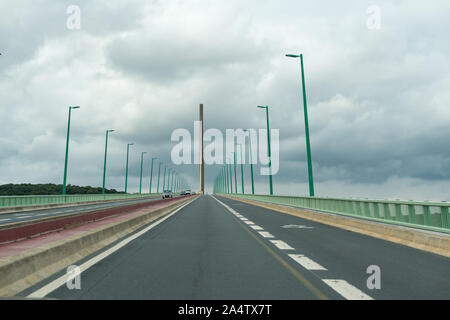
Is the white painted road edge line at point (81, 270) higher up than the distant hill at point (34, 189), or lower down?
lower down

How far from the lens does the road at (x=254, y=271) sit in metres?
5.79

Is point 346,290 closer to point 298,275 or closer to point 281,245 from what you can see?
point 298,275

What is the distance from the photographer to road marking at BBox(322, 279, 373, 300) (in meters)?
5.59

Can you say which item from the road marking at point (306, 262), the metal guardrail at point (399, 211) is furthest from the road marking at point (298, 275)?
the metal guardrail at point (399, 211)

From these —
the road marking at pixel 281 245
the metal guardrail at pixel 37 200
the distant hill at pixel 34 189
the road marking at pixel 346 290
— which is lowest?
the road marking at pixel 346 290

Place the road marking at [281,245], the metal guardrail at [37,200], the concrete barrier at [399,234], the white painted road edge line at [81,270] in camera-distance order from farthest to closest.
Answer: the metal guardrail at [37,200] < the road marking at [281,245] < the concrete barrier at [399,234] < the white painted road edge line at [81,270]

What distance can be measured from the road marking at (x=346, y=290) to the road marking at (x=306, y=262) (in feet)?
3.77

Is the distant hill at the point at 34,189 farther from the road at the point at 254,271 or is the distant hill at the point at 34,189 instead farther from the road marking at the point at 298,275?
the road marking at the point at 298,275

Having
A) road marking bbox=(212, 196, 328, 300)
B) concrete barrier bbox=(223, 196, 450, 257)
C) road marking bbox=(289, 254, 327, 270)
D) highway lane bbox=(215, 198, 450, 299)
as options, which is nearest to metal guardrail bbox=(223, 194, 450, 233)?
concrete barrier bbox=(223, 196, 450, 257)

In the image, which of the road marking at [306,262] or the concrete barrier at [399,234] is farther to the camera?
the concrete barrier at [399,234]

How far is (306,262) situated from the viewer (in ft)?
27.6

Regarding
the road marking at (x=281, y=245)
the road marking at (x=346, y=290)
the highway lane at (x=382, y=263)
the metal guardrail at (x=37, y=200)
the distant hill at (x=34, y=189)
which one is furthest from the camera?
the distant hill at (x=34, y=189)

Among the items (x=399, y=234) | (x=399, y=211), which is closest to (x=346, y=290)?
(x=399, y=234)
